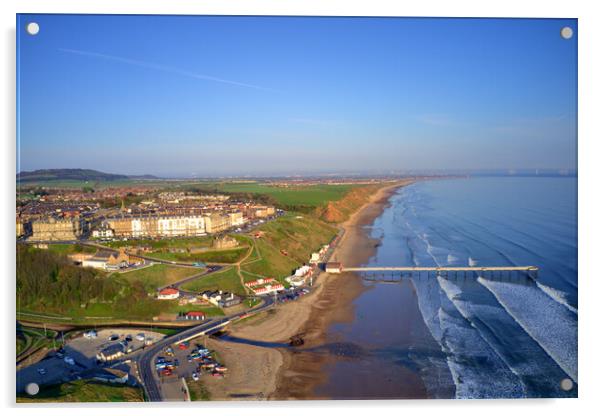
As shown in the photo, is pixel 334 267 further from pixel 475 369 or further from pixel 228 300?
pixel 475 369

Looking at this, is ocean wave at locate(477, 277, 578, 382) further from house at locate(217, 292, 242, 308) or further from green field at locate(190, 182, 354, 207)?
house at locate(217, 292, 242, 308)

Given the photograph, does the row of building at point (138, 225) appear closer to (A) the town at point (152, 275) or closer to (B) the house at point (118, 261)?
(A) the town at point (152, 275)

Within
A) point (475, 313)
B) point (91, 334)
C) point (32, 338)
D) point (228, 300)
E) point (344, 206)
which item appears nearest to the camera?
point (32, 338)

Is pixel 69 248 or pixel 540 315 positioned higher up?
pixel 69 248

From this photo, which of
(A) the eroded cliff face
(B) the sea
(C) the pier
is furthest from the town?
(A) the eroded cliff face

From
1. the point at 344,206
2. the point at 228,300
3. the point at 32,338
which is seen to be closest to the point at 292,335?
the point at 228,300

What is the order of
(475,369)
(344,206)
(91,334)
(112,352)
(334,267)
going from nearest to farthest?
(475,369)
(112,352)
(91,334)
(334,267)
(344,206)
